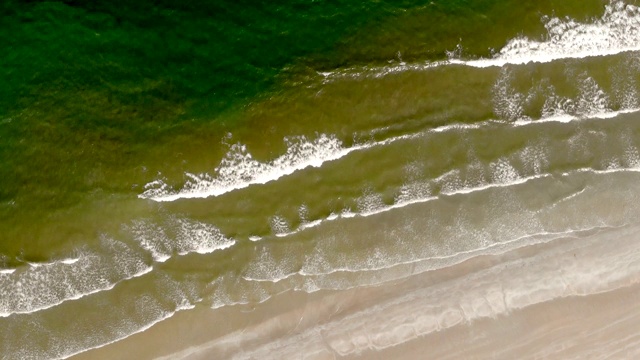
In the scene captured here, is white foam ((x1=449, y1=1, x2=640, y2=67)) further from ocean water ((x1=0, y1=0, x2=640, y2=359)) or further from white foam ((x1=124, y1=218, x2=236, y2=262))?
white foam ((x1=124, y1=218, x2=236, y2=262))

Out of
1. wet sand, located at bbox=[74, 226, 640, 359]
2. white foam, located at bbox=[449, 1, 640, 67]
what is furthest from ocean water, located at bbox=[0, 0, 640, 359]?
wet sand, located at bbox=[74, 226, 640, 359]

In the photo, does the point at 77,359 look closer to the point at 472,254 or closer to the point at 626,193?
the point at 472,254

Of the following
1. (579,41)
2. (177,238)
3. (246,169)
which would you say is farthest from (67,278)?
(579,41)

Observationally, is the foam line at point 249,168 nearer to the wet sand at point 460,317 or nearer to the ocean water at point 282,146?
the ocean water at point 282,146

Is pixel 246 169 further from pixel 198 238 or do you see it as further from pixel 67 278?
pixel 67 278

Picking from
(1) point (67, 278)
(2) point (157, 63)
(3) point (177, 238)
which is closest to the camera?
(1) point (67, 278)

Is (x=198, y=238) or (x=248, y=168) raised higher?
(x=248, y=168)

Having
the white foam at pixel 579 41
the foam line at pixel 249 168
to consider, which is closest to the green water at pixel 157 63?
the white foam at pixel 579 41
